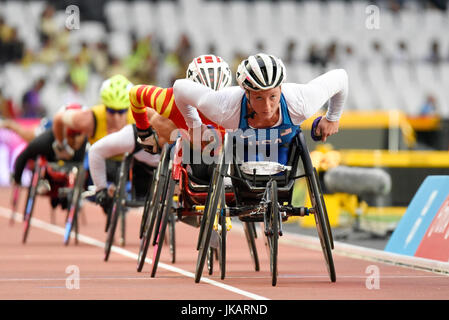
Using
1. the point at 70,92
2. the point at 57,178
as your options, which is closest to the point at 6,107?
the point at 70,92

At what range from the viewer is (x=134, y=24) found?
34312 mm

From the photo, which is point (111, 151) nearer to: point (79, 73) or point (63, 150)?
point (63, 150)

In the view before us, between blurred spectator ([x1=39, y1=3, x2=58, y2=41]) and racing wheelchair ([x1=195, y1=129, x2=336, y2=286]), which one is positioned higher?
racing wheelchair ([x1=195, y1=129, x2=336, y2=286])

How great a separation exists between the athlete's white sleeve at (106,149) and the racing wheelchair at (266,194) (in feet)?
13.1

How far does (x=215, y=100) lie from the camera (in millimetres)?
8945

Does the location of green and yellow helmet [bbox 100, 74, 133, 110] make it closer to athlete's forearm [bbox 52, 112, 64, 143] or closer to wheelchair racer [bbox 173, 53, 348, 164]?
athlete's forearm [bbox 52, 112, 64, 143]

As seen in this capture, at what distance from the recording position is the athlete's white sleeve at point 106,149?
1308 centimetres

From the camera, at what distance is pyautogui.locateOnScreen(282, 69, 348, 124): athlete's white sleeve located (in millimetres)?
8922

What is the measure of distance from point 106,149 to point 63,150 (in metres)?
3.09

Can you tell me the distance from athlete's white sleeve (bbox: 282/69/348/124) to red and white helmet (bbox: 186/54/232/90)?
1.26 metres

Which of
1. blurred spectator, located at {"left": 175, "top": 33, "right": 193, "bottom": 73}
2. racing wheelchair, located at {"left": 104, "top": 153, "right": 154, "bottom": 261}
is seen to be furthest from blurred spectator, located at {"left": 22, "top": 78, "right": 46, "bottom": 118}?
racing wheelchair, located at {"left": 104, "top": 153, "right": 154, "bottom": 261}
